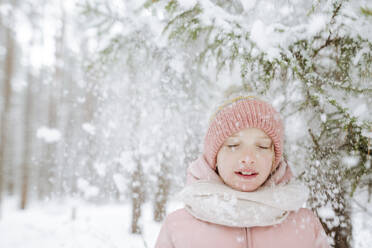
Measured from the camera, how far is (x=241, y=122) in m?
1.58

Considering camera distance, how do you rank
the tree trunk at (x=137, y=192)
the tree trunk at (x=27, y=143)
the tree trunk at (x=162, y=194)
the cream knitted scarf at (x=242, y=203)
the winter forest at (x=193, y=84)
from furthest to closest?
the tree trunk at (x=27, y=143) < the tree trunk at (x=137, y=192) < the tree trunk at (x=162, y=194) < the winter forest at (x=193, y=84) < the cream knitted scarf at (x=242, y=203)

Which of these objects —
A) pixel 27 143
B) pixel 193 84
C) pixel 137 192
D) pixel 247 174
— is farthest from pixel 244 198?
pixel 27 143

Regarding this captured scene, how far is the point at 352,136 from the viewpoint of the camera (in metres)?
1.91

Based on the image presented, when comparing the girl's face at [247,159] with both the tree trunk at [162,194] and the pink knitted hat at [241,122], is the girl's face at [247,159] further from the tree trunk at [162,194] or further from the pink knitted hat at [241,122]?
the tree trunk at [162,194]

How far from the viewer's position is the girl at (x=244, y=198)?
1.50 metres

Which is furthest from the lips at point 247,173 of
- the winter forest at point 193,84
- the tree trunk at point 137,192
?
the tree trunk at point 137,192

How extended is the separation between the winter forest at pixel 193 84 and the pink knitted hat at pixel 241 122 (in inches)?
13.4

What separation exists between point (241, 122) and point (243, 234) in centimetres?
77

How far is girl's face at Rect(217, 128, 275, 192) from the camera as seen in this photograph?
154 cm

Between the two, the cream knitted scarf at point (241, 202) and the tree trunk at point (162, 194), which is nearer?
the cream knitted scarf at point (241, 202)

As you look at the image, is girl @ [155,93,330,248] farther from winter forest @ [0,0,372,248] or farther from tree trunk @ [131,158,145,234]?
tree trunk @ [131,158,145,234]

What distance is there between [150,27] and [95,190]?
174 inches

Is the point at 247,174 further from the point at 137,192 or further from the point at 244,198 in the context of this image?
the point at 137,192

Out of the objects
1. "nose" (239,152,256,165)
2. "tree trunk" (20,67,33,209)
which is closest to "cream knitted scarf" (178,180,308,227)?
"nose" (239,152,256,165)
